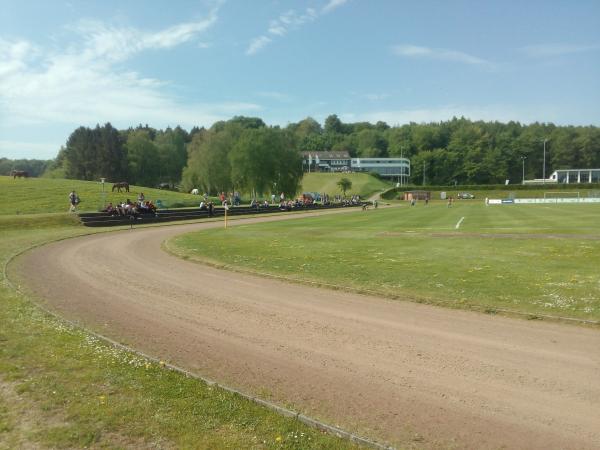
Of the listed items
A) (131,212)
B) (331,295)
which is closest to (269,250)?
(331,295)

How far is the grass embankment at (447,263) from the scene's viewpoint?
35.6 ft

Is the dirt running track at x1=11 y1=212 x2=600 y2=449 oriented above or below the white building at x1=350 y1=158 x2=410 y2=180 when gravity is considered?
below

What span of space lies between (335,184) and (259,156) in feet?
226

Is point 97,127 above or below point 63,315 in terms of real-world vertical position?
above

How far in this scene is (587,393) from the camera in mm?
6023

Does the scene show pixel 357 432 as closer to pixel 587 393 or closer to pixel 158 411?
pixel 158 411

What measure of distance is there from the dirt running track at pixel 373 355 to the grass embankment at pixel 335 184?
115645 mm

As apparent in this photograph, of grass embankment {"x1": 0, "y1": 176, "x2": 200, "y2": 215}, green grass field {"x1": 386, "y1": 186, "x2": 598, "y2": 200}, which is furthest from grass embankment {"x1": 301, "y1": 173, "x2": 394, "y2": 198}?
grass embankment {"x1": 0, "y1": 176, "x2": 200, "y2": 215}

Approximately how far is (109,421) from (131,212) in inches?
1337

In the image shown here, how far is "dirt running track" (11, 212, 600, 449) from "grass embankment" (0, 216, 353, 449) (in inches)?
21.4

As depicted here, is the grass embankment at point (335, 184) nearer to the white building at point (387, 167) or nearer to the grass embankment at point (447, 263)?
the white building at point (387, 167)

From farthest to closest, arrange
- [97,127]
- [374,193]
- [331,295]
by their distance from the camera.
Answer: [374,193] → [97,127] → [331,295]

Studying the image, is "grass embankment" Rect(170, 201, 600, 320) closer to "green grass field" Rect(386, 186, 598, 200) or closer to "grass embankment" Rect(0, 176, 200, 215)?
"grass embankment" Rect(0, 176, 200, 215)

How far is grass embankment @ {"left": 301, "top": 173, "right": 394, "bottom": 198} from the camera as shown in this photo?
133575mm
